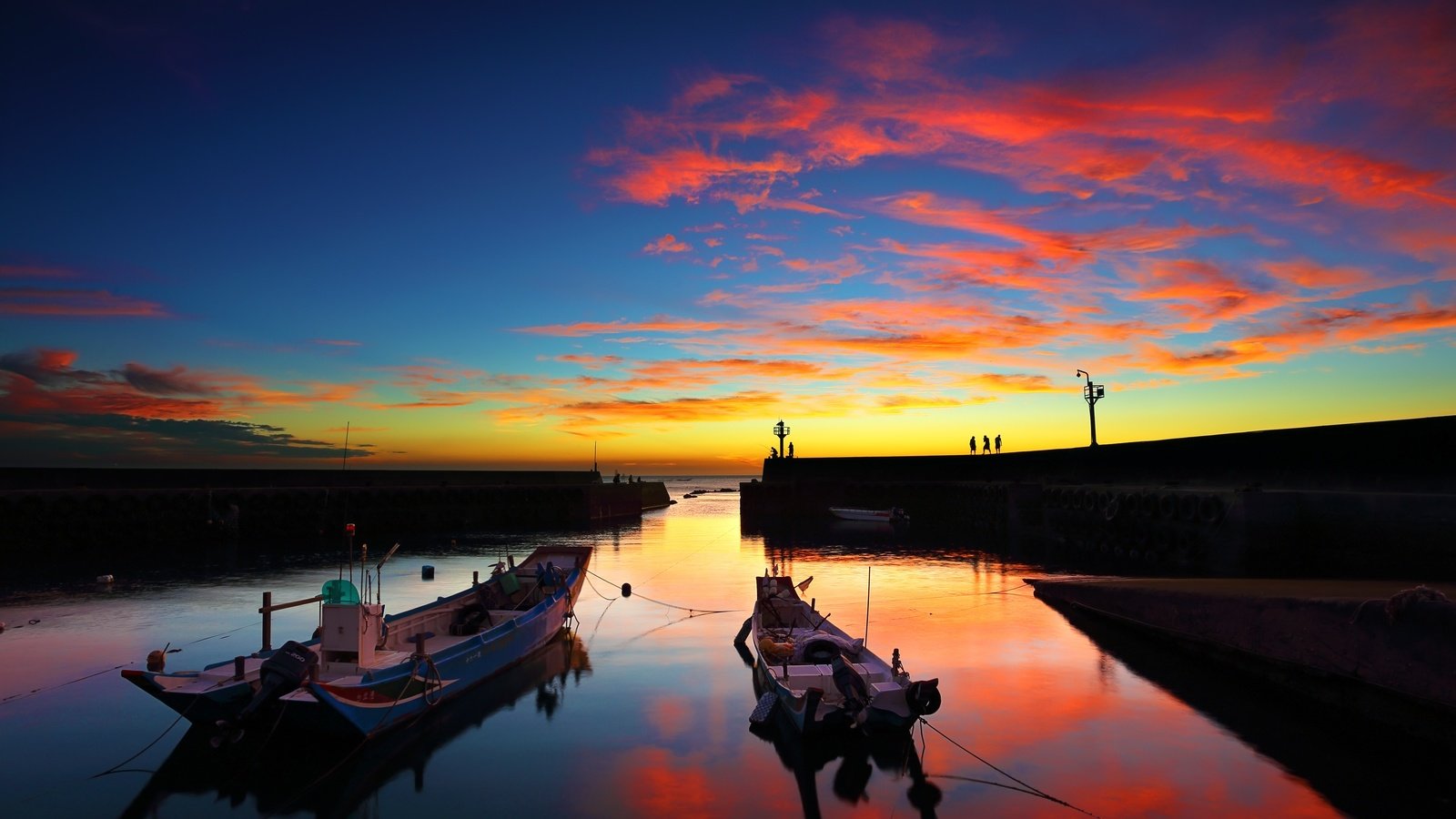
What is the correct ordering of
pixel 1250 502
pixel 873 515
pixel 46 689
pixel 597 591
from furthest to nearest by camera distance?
1. pixel 873 515
2. pixel 597 591
3. pixel 1250 502
4. pixel 46 689

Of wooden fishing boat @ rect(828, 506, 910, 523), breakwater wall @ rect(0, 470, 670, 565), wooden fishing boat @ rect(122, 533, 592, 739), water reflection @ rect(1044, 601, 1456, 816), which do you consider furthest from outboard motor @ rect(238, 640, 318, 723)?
wooden fishing boat @ rect(828, 506, 910, 523)

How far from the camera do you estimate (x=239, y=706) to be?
1358 cm

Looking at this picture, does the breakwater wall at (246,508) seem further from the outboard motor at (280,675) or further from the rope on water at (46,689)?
the outboard motor at (280,675)

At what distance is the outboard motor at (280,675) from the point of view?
13070 mm

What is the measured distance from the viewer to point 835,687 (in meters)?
14.8

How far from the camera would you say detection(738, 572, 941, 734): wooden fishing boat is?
44.8ft

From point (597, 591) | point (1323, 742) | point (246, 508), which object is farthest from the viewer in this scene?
point (246, 508)

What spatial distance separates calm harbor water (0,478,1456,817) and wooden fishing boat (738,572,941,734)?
2.12 ft

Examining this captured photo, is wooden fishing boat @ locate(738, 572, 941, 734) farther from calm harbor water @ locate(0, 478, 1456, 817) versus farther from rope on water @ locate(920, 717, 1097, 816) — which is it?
rope on water @ locate(920, 717, 1097, 816)

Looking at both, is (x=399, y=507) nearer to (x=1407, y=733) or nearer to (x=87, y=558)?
(x=87, y=558)

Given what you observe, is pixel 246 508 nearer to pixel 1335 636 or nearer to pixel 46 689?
pixel 46 689

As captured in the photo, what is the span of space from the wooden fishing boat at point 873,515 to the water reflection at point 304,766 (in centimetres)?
5984

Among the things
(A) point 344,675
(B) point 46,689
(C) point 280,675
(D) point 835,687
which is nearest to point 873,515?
(D) point 835,687

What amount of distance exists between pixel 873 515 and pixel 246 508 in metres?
52.4
